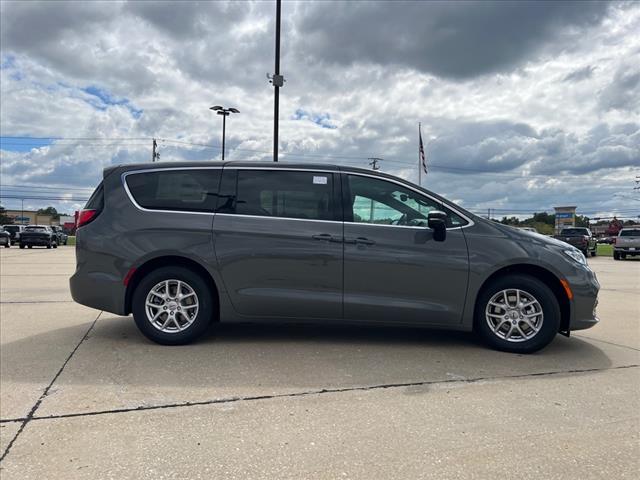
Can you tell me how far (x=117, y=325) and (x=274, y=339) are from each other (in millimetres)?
2054

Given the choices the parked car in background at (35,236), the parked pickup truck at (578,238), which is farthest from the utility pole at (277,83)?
the parked car in background at (35,236)

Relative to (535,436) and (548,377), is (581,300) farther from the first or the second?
(535,436)

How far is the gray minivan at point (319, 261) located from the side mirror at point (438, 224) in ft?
0.04

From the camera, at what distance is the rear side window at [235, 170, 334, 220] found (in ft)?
16.6

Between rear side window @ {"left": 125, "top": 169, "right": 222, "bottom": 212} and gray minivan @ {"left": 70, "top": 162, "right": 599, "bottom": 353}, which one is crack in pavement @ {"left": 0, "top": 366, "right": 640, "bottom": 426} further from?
rear side window @ {"left": 125, "top": 169, "right": 222, "bottom": 212}

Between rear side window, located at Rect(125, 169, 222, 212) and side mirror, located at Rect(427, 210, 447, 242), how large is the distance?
2.12 m

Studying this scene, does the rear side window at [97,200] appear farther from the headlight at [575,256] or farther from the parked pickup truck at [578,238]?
the parked pickup truck at [578,238]

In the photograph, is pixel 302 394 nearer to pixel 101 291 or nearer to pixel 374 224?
pixel 374 224

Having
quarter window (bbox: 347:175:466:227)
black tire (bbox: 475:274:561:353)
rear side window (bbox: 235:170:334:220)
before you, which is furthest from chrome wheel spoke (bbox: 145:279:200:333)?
black tire (bbox: 475:274:561:353)

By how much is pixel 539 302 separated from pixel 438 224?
48.0 inches

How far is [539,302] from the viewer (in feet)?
16.0

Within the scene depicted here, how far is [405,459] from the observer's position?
9.12 ft

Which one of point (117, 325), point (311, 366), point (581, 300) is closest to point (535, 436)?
point (311, 366)

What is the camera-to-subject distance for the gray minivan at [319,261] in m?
4.88
